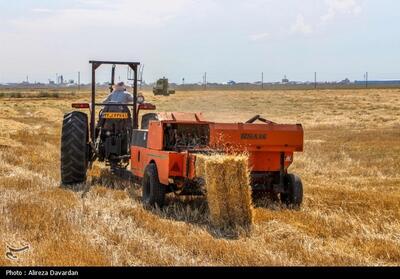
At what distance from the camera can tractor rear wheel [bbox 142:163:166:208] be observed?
974cm

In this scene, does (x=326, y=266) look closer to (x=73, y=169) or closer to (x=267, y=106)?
(x=73, y=169)

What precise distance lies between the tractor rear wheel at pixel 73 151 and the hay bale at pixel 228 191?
14.8ft

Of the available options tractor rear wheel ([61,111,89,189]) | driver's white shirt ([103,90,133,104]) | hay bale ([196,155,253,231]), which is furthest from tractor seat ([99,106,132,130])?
hay bale ([196,155,253,231])

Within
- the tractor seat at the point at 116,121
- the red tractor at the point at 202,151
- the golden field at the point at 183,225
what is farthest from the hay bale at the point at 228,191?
the tractor seat at the point at 116,121

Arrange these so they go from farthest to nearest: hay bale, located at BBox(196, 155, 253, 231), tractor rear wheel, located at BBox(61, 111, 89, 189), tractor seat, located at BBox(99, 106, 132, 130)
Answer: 1. tractor seat, located at BBox(99, 106, 132, 130)
2. tractor rear wheel, located at BBox(61, 111, 89, 189)
3. hay bale, located at BBox(196, 155, 253, 231)

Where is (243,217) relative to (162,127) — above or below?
below

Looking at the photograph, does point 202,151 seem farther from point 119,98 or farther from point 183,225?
point 119,98

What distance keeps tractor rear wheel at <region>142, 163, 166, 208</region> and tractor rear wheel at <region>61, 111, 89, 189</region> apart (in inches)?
96.2

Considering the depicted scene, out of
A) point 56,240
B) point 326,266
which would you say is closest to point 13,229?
point 56,240

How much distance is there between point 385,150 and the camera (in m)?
18.7

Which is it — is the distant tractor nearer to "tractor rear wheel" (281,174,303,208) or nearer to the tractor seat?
the tractor seat

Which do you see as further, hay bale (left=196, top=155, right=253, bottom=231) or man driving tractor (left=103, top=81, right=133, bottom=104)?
man driving tractor (left=103, top=81, right=133, bottom=104)

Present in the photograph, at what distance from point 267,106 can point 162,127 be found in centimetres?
4069

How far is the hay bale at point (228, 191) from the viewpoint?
8.20m
